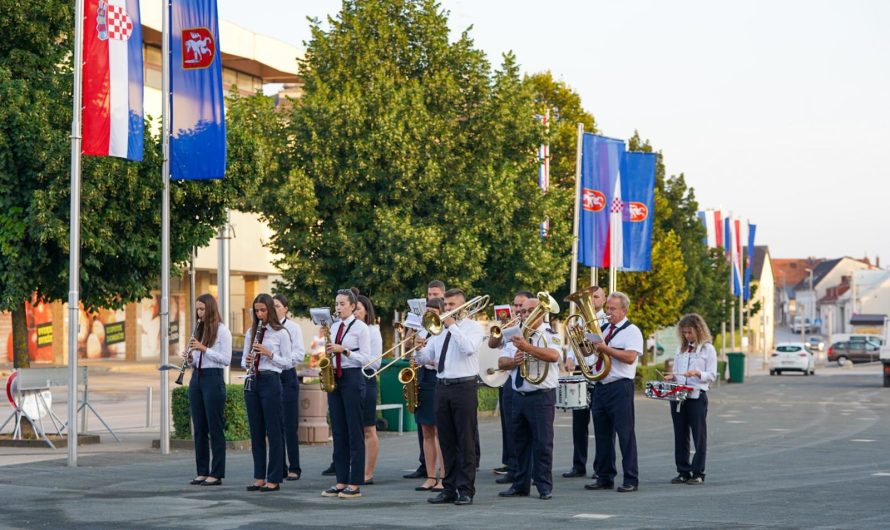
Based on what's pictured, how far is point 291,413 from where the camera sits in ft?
49.8

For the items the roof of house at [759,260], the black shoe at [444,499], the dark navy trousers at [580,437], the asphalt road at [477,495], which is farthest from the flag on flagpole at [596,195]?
the roof of house at [759,260]

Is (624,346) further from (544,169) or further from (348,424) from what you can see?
(544,169)

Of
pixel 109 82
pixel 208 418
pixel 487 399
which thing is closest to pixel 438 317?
pixel 208 418

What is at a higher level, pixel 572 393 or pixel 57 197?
pixel 57 197

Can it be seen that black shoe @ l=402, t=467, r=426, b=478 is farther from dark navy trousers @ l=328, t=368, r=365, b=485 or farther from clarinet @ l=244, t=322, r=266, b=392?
clarinet @ l=244, t=322, r=266, b=392

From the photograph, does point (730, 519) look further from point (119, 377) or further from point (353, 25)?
point (119, 377)

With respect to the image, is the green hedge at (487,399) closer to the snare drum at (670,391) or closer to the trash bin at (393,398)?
the trash bin at (393,398)

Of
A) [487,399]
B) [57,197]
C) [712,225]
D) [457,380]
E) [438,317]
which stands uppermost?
[712,225]

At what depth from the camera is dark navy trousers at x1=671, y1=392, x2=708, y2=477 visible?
1481 cm

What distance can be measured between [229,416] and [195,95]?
4282 millimetres

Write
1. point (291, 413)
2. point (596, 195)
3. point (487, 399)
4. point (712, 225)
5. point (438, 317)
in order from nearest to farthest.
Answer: point (438, 317) → point (291, 413) → point (487, 399) → point (596, 195) → point (712, 225)

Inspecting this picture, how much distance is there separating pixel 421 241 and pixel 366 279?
1556 millimetres

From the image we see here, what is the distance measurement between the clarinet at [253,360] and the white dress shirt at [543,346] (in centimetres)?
243

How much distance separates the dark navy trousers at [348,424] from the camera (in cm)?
1345
